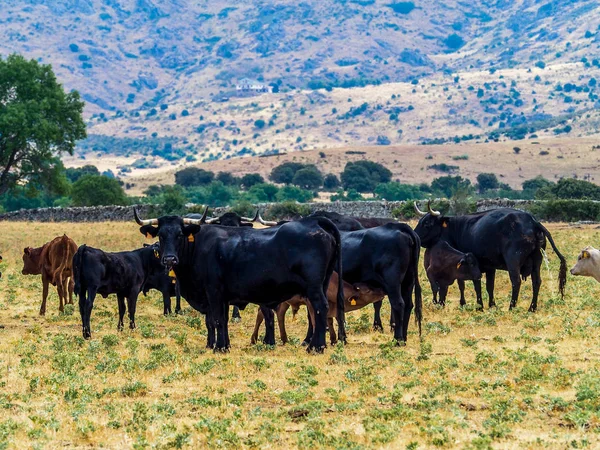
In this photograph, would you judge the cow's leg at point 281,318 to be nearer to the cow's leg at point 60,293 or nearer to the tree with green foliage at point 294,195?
the cow's leg at point 60,293

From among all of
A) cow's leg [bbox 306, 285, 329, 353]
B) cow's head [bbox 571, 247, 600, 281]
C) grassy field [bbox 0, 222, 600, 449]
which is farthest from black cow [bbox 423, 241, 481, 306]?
cow's leg [bbox 306, 285, 329, 353]

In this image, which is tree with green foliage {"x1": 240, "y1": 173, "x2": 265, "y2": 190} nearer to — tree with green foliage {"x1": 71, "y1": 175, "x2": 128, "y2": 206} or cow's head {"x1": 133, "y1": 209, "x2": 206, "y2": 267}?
tree with green foliage {"x1": 71, "y1": 175, "x2": 128, "y2": 206}

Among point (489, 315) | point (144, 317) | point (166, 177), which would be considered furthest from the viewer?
point (166, 177)

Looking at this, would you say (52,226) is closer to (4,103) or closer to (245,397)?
(4,103)

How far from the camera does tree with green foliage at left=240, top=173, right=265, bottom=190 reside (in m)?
109

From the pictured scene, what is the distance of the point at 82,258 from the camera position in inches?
786

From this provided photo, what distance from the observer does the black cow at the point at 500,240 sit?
22953mm

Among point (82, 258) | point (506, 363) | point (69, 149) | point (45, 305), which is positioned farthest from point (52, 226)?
point (506, 363)

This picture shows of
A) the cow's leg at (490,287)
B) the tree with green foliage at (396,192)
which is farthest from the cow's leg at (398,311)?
the tree with green foliage at (396,192)

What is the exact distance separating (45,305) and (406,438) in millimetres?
13874

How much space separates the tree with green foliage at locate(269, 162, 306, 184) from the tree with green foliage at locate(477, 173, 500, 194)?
60.4 feet

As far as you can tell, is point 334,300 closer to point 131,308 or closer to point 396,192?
point 131,308

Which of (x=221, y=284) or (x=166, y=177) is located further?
(x=166, y=177)

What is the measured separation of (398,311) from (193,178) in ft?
328
